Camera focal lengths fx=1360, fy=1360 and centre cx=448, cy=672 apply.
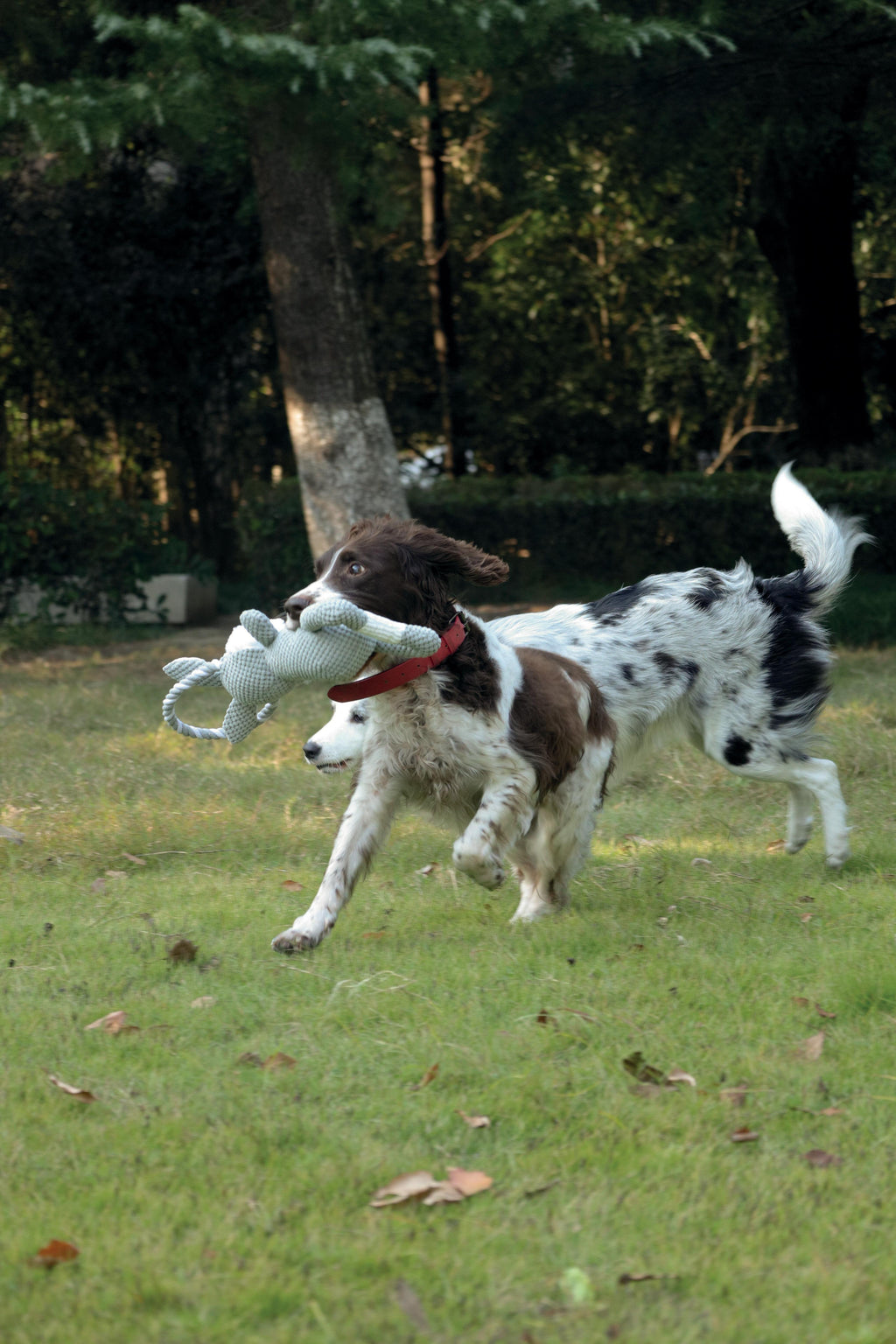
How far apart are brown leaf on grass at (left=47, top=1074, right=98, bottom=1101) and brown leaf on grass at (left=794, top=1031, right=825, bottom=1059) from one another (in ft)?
5.46

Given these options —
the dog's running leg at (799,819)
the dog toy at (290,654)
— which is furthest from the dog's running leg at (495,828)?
the dog's running leg at (799,819)

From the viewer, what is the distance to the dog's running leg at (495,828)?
4.21 m

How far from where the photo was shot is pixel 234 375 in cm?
1784

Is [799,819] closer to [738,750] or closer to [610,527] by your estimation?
[738,750]

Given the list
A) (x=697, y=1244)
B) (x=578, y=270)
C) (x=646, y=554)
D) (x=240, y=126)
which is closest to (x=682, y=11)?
(x=240, y=126)

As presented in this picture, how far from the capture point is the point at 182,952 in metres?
4.12

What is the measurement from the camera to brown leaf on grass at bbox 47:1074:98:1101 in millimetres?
3064

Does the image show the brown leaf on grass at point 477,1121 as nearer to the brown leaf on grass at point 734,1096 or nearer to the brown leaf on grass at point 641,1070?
the brown leaf on grass at point 641,1070

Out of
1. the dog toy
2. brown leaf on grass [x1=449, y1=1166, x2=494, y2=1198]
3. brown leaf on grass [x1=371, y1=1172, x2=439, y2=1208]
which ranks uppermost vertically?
the dog toy

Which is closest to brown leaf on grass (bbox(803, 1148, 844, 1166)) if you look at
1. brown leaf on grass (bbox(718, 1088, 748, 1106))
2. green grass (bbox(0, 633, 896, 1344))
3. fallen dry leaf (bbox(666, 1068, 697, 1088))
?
green grass (bbox(0, 633, 896, 1344))

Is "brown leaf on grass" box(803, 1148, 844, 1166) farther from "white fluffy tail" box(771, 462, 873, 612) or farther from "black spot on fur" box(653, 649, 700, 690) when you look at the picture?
"white fluffy tail" box(771, 462, 873, 612)

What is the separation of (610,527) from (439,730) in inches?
371

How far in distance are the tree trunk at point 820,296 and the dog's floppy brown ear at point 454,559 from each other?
1033cm

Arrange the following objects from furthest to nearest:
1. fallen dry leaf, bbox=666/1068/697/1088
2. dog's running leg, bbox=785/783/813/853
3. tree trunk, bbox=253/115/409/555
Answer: tree trunk, bbox=253/115/409/555 → dog's running leg, bbox=785/783/813/853 → fallen dry leaf, bbox=666/1068/697/1088
